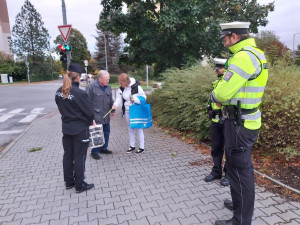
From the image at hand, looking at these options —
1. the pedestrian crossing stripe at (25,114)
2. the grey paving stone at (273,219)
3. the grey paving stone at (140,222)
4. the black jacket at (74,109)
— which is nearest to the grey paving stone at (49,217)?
the grey paving stone at (140,222)

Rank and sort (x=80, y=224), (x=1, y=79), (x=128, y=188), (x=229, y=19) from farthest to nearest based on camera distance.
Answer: (x=1, y=79), (x=229, y=19), (x=128, y=188), (x=80, y=224)

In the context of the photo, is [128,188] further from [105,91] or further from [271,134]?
[271,134]

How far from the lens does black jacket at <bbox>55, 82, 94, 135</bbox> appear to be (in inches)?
130

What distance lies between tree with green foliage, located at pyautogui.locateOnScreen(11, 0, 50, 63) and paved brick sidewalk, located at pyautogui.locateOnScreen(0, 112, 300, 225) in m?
48.7

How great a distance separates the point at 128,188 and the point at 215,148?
1551mm

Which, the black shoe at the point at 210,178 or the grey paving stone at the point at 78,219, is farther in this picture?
the black shoe at the point at 210,178

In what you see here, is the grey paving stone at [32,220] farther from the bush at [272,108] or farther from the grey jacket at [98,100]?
the bush at [272,108]

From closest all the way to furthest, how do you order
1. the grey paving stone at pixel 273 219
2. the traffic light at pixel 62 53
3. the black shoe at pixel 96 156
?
1. the grey paving stone at pixel 273 219
2. the black shoe at pixel 96 156
3. the traffic light at pixel 62 53

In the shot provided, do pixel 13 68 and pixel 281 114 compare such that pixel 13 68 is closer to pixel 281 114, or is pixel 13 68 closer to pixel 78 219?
pixel 78 219

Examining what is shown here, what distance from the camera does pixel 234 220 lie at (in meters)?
2.58

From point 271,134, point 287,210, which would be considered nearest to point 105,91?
point 271,134

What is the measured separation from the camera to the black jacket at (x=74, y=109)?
3.30 metres

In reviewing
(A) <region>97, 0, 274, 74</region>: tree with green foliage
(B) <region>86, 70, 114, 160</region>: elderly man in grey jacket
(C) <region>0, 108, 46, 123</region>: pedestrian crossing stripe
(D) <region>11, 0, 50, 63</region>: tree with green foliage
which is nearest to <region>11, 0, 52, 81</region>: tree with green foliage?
(D) <region>11, 0, 50, 63</region>: tree with green foliage

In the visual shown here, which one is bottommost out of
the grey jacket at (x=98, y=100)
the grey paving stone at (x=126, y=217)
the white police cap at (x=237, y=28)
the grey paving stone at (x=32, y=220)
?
the grey paving stone at (x=32, y=220)
